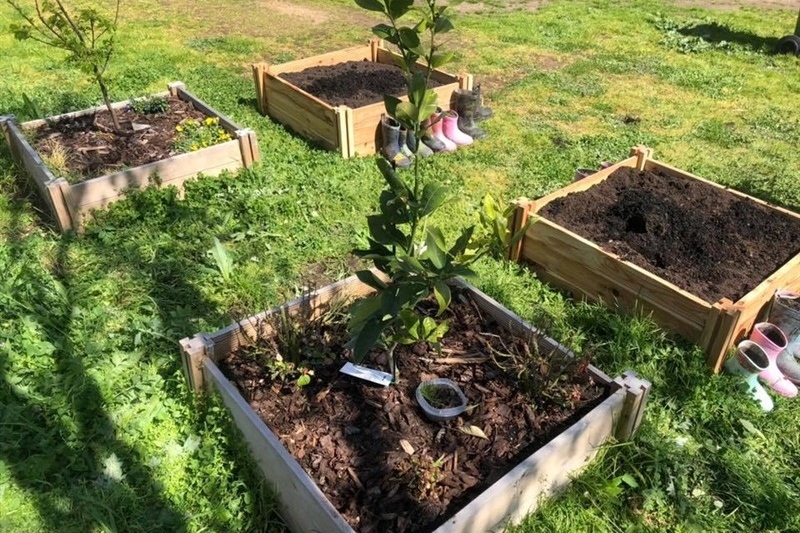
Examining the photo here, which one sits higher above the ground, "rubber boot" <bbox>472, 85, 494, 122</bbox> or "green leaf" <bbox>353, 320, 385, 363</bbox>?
"green leaf" <bbox>353, 320, 385, 363</bbox>

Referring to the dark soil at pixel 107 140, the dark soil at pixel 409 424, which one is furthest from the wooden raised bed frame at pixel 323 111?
the dark soil at pixel 409 424

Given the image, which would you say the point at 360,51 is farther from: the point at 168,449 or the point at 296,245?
the point at 168,449

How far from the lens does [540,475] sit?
2.52m

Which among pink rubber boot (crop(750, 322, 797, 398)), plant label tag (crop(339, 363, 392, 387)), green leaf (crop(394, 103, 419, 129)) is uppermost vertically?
green leaf (crop(394, 103, 419, 129))

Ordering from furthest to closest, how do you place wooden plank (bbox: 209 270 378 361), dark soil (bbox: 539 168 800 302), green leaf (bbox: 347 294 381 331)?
dark soil (bbox: 539 168 800 302) < wooden plank (bbox: 209 270 378 361) < green leaf (bbox: 347 294 381 331)

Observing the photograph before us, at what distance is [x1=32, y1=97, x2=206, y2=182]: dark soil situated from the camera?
493 centimetres

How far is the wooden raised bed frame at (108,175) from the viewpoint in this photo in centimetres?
443

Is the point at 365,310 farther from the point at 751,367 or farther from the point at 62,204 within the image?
the point at 62,204

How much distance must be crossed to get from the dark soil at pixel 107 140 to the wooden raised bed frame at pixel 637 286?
3123 millimetres

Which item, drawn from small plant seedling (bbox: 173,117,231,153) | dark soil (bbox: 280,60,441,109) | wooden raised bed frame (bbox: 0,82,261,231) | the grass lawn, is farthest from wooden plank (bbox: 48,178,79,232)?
dark soil (bbox: 280,60,441,109)

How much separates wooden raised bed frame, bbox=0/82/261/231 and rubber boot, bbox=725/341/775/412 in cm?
391

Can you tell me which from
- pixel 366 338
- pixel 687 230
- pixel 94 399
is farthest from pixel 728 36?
pixel 94 399

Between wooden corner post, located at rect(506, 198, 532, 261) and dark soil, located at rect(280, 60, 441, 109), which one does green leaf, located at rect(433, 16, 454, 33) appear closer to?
wooden corner post, located at rect(506, 198, 532, 261)

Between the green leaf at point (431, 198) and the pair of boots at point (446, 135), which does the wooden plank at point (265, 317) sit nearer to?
the green leaf at point (431, 198)
